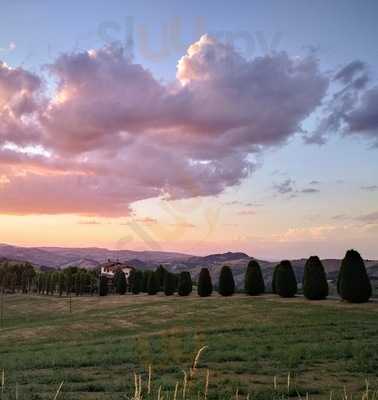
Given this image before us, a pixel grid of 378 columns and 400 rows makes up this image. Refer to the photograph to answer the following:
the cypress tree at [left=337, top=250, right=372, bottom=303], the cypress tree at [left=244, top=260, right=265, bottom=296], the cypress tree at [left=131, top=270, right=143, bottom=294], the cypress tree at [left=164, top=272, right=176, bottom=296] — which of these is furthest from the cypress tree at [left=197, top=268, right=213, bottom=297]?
the cypress tree at [left=131, top=270, right=143, bottom=294]

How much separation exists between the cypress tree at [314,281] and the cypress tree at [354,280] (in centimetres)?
371

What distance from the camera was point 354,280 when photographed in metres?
49.5

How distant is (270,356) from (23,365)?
11505mm

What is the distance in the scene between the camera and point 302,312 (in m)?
42.3

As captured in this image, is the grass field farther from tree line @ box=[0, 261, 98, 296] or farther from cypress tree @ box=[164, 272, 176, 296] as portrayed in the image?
tree line @ box=[0, 261, 98, 296]

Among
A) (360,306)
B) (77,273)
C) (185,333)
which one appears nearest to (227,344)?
(185,333)

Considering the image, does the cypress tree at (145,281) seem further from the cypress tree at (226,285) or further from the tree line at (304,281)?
the cypress tree at (226,285)

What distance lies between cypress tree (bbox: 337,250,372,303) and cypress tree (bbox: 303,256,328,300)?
12.2 ft

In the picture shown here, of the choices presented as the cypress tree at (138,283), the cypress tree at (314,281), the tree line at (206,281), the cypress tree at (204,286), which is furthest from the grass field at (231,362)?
the cypress tree at (138,283)

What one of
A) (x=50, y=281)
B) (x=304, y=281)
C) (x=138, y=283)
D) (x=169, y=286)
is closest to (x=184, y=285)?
(x=169, y=286)

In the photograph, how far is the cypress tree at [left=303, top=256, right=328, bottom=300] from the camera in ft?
179

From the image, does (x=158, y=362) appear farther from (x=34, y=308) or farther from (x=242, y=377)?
(x=34, y=308)

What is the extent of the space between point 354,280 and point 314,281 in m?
6.45

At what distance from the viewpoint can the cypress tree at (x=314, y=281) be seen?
54562 millimetres
